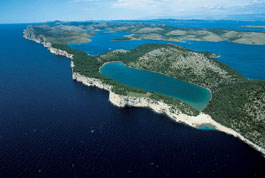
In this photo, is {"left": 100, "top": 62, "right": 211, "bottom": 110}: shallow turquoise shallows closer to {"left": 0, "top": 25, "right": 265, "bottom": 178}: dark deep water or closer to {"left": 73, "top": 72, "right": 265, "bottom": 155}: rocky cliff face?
{"left": 73, "top": 72, "right": 265, "bottom": 155}: rocky cliff face

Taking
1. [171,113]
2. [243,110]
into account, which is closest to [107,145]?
[171,113]

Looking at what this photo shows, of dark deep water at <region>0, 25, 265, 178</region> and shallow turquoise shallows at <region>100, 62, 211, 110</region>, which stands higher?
shallow turquoise shallows at <region>100, 62, 211, 110</region>

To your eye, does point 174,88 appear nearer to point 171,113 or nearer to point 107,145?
point 171,113

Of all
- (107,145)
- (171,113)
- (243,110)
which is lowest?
(107,145)

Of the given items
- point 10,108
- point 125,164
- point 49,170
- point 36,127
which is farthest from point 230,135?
point 10,108

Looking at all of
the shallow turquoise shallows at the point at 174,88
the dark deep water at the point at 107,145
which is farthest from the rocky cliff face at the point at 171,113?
the shallow turquoise shallows at the point at 174,88

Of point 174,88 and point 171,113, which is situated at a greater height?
point 174,88

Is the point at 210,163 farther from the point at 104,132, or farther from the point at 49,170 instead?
the point at 49,170

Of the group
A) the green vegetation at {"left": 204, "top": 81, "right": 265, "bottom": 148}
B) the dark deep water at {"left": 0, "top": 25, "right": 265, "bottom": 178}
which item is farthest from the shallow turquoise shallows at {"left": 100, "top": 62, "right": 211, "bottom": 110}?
the dark deep water at {"left": 0, "top": 25, "right": 265, "bottom": 178}

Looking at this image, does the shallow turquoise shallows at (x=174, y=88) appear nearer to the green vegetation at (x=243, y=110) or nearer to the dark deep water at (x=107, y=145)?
the green vegetation at (x=243, y=110)
